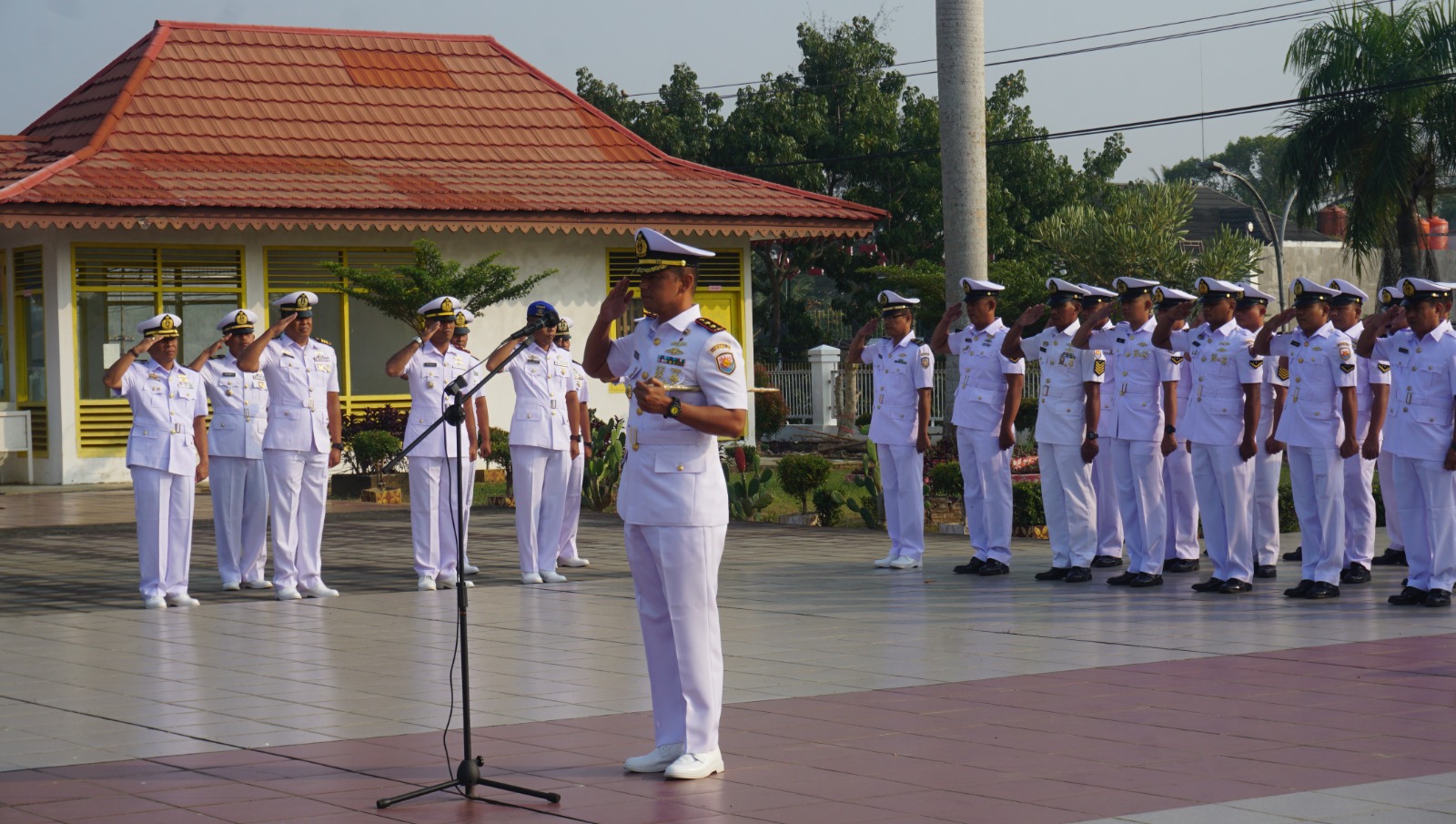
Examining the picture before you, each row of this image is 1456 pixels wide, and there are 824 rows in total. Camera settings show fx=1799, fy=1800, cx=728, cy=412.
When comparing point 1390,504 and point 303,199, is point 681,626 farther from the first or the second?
point 303,199

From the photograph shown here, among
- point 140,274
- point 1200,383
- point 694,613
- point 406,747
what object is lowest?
point 406,747

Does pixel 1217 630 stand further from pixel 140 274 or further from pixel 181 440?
pixel 140 274

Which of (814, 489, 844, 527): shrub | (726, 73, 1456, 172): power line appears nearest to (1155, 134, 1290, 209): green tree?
(726, 73, 1456, 172): power line

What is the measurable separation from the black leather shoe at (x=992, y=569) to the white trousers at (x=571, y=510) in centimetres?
308

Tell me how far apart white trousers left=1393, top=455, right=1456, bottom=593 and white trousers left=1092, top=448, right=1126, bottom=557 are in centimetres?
249

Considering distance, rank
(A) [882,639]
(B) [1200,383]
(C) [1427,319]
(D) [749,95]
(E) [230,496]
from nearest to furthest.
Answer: (A) [882,639] < (C) [1427,319] < (B) [1200,383] < (E) [230,496] < (D) [749,95]

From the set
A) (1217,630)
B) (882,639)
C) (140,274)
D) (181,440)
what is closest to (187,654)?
(181,440)

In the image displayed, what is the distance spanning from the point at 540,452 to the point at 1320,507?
5383mm

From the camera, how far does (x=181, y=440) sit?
11.9 m

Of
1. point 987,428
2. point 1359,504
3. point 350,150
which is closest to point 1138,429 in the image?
point 987,428

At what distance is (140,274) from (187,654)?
15.1 metres

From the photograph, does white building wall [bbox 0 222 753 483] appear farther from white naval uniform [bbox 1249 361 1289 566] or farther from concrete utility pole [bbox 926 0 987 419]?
white naval uniform [bbox 1249 361 1289 566]

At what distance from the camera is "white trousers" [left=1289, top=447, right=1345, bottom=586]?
11.2m

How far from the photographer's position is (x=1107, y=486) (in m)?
13.2
